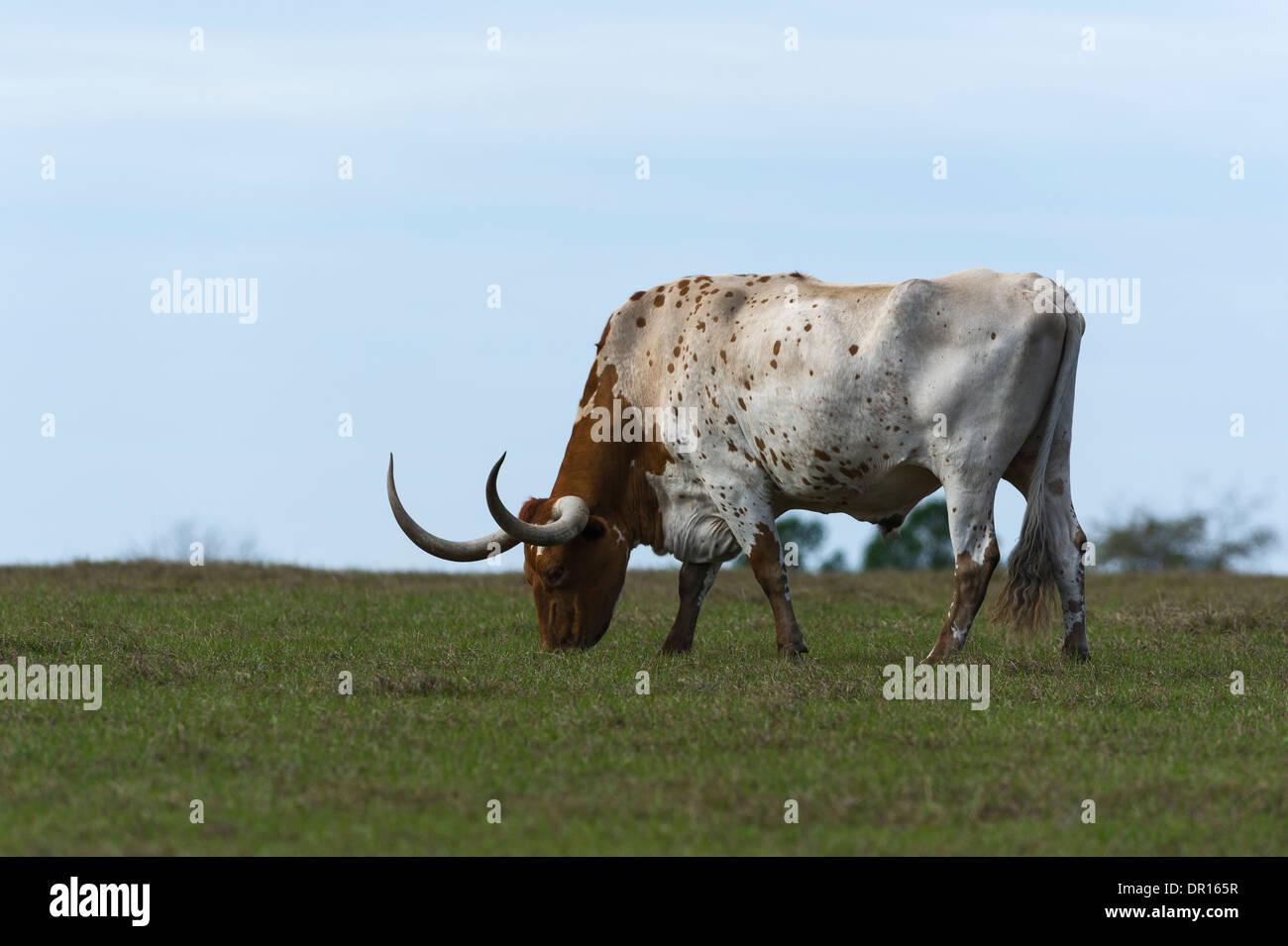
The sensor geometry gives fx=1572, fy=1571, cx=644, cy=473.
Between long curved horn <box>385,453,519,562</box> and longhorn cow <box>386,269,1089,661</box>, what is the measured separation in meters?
0.02

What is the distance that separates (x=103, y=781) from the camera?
21.0 ft

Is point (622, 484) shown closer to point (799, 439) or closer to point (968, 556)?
point (799, 439)

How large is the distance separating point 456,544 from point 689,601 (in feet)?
5.62

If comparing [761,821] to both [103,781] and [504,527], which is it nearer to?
[103,781]

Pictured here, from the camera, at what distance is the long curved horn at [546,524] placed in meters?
10.6

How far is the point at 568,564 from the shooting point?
36.3 ft

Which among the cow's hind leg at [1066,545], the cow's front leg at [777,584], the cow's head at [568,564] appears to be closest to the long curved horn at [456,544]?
the cow's head at [568,564]

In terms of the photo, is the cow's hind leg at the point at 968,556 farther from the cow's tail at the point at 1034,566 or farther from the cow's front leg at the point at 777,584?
the cow's front leg at the point at 777,584

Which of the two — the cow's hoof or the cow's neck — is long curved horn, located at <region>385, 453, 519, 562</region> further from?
the cow's hoof

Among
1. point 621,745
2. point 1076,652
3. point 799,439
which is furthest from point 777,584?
point 621,745

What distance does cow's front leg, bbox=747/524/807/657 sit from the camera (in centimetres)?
1066
